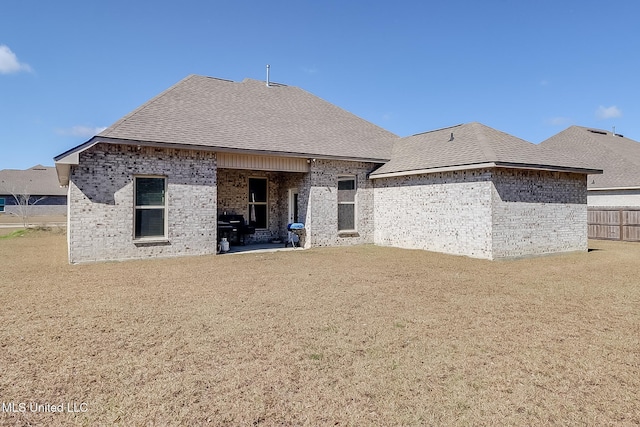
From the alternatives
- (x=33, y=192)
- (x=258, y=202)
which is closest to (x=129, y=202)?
(x=258, y=202)

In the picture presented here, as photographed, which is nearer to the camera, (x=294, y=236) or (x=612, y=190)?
(x=294, y=236)

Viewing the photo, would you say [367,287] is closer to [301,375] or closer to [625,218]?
[301,375]

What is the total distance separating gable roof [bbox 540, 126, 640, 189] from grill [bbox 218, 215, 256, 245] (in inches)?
567

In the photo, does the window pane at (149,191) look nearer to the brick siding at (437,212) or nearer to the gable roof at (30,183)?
the brick siding at (437,212)

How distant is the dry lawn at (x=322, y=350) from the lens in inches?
117

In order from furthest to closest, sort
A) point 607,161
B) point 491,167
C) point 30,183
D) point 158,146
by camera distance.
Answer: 1. point 30,183
2. point 607,161
3. point 158,146
4. point 491,167

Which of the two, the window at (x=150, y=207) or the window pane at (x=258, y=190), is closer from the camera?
the window at (x=150, y=207)

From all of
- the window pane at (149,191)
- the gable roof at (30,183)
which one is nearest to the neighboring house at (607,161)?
the window pane at (149,191)

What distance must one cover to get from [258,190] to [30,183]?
44.4 m

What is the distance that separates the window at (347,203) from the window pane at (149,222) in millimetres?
Result: 6564

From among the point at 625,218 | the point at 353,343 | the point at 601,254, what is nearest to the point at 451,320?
the point at 353,343

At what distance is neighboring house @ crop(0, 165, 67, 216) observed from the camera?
42156mm

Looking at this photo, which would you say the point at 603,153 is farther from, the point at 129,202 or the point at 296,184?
the point at 129,202

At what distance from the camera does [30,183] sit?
4503 cm
